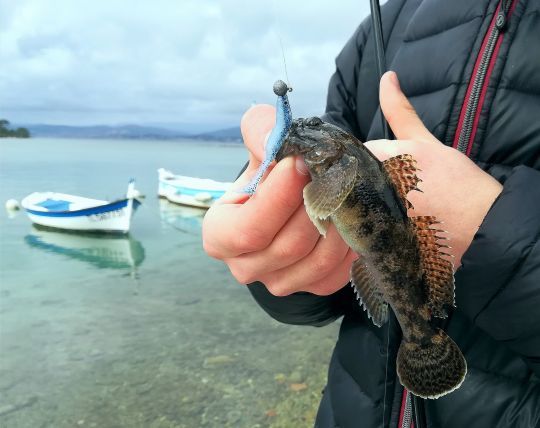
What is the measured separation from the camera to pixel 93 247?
27594 millimetres

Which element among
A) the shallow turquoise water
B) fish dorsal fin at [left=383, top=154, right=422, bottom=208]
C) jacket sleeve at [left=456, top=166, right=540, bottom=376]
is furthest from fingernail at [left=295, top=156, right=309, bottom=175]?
the shallow turquoise water

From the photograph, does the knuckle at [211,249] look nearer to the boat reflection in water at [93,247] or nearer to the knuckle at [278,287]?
the knuckle at [278,287]

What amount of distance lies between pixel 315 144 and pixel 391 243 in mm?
697

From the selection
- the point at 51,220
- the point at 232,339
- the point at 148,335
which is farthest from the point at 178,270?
the point at 51,220

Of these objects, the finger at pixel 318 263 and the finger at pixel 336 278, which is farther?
the finger at pixel 336 278

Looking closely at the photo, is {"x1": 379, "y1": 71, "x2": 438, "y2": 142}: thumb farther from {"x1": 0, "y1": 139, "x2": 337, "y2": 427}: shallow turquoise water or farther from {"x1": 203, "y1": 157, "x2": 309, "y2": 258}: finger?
{"x1": 0, "y1": 139, "x2": 337, "y2": 427}: shallow turquoise water

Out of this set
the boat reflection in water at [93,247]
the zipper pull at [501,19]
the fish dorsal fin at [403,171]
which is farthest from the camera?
the boat reflection in water at [93,247]

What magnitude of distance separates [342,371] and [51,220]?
30.8 meters

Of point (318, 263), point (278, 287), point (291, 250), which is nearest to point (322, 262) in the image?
point (318, 263)

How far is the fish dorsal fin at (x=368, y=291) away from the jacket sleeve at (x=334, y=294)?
1.50 ft

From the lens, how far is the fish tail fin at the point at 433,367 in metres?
2.48

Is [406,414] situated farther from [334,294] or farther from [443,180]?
[443,180]

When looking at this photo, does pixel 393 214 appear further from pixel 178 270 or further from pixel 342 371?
pixel 178 270

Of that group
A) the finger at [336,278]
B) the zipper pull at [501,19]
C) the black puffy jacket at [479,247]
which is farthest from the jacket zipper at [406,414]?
the zipper pull at [501,19]
